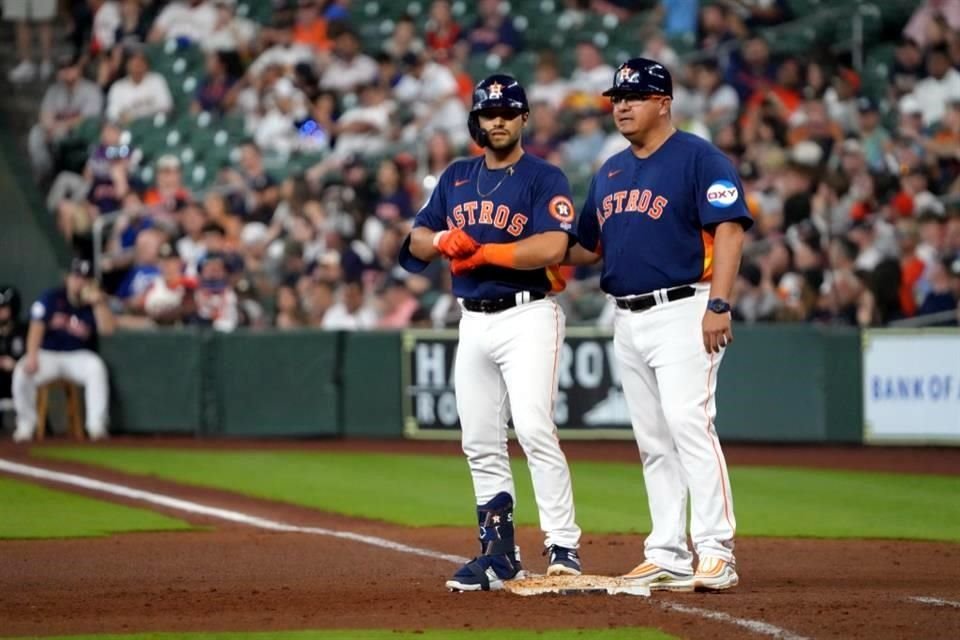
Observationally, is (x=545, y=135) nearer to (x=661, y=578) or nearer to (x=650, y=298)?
(x=650, y=298)

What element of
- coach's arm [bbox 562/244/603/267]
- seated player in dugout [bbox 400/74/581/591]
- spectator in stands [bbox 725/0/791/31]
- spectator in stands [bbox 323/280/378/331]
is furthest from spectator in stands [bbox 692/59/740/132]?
seated player in dugout [bbox 400/74/581/591]

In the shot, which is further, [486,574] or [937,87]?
[937,87]

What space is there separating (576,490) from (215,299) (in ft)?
Result: 21.3

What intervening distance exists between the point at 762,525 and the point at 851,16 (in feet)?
30.7

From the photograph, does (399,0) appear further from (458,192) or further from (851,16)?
(458,192)

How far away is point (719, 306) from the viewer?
21.9 ft

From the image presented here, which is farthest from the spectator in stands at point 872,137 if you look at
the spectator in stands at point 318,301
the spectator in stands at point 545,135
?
the spectator in stands at point 318,301

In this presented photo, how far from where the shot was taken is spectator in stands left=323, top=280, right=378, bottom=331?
16812 millimetres

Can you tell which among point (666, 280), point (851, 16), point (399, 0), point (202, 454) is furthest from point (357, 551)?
point (399, 0)

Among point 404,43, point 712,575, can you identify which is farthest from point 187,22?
point 712,575

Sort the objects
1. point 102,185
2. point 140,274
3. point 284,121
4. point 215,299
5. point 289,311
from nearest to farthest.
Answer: point 289,311 → point 215,299 → point 140,274 → point 284,121 → point 102,185

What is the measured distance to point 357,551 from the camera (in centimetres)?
873

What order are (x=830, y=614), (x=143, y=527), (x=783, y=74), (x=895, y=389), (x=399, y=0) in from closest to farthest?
(x=830, y=614) < (x=143, y=527) < (x=895, y=389) < (x=783, y=74) < (x=399, y=0)

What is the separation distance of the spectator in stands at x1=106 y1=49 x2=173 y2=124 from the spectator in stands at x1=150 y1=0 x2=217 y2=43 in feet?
2.73
